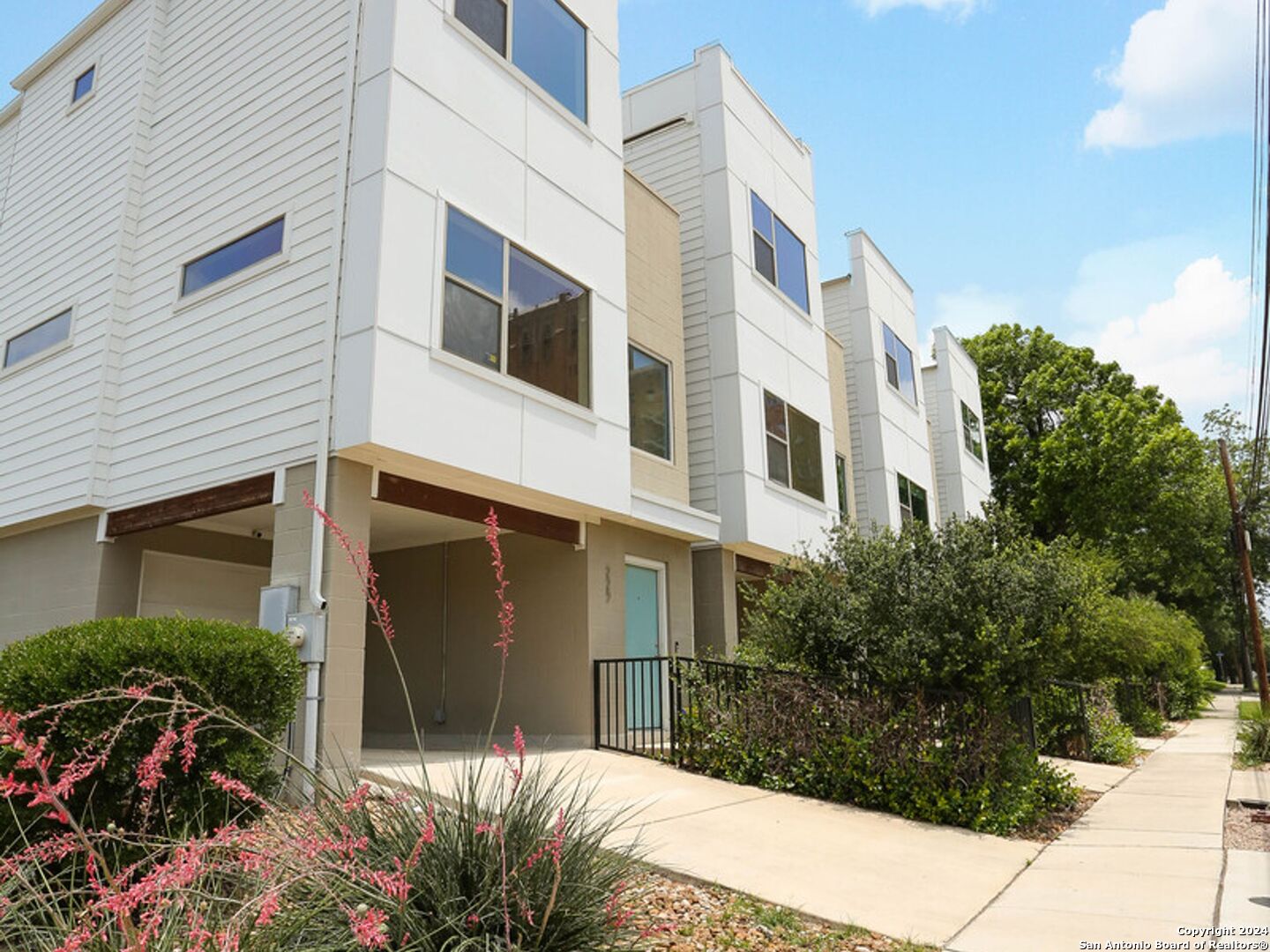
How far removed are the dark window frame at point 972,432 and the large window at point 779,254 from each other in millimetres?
11992

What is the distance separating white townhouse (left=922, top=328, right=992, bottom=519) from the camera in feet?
84.7

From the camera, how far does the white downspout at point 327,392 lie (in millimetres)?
7645

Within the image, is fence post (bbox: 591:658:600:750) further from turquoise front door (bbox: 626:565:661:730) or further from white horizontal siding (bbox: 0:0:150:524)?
white horizontal siding (bbox: 0:0:150:524)

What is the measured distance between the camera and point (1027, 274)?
→ 1273 cm

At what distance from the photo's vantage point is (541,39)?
1088cm

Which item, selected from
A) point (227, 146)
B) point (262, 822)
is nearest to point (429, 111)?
point (227, 146)

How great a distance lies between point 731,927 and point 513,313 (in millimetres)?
6480

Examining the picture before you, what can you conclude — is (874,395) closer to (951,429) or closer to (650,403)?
(951,429)

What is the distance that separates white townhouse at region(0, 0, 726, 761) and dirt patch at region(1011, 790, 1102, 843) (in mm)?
4730

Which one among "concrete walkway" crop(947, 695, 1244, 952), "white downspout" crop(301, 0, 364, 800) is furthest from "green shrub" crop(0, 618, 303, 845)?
"concrete walkway" crop(947, 695, 1244, 952)

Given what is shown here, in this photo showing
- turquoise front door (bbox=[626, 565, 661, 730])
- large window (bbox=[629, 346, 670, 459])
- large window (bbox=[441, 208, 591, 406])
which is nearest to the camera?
large window (bbox=[441, 208, 591, 406])

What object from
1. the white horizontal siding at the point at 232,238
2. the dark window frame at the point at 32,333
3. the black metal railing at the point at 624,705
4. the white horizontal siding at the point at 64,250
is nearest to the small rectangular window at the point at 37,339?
the dark window frame at the point at 32,333

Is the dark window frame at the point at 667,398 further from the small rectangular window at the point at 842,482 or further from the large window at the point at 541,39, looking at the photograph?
the small rectangular window at the point at 842,482

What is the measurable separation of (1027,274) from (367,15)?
8.98 meters
